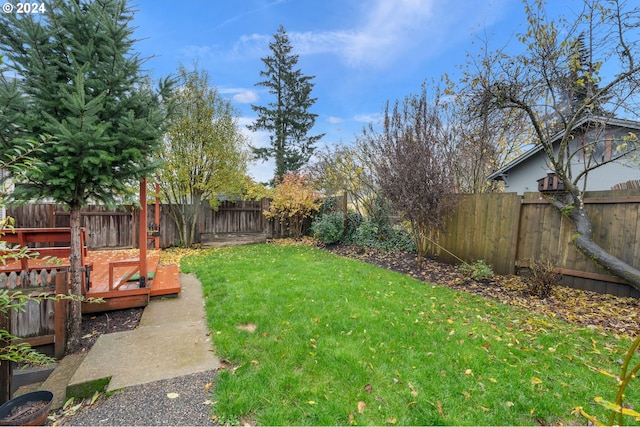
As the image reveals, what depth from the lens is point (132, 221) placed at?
9445mm

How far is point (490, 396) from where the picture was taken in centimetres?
238

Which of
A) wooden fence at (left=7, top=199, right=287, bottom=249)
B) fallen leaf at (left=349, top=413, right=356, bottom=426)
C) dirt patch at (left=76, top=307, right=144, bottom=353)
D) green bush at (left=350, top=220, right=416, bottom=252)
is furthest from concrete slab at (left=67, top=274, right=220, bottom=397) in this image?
green bush at (left=350, top=220, right=416, bottom=252)

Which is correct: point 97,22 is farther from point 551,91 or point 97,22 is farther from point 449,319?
point 551,91

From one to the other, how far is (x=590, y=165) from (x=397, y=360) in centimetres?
968

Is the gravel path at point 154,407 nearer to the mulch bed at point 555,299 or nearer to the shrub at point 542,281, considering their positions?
the mulch bed at point 555,299

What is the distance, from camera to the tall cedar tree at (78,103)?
9.09 feet

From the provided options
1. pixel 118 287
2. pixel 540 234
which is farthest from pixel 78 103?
pixel 540 234

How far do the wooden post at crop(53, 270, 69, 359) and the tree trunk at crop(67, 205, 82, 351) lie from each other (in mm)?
65

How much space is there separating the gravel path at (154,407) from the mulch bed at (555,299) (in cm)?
449

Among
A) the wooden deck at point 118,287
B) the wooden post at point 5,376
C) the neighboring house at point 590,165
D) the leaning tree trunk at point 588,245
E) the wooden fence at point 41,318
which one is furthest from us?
the neighboring house at point 590,165

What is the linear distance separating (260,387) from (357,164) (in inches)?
351

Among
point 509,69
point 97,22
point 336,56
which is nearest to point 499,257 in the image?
point 509,69

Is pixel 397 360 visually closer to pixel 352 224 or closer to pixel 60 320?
pixel 60 320

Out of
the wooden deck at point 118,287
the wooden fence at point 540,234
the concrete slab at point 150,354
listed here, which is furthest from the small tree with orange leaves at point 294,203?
the concrete slab at point 150,354
